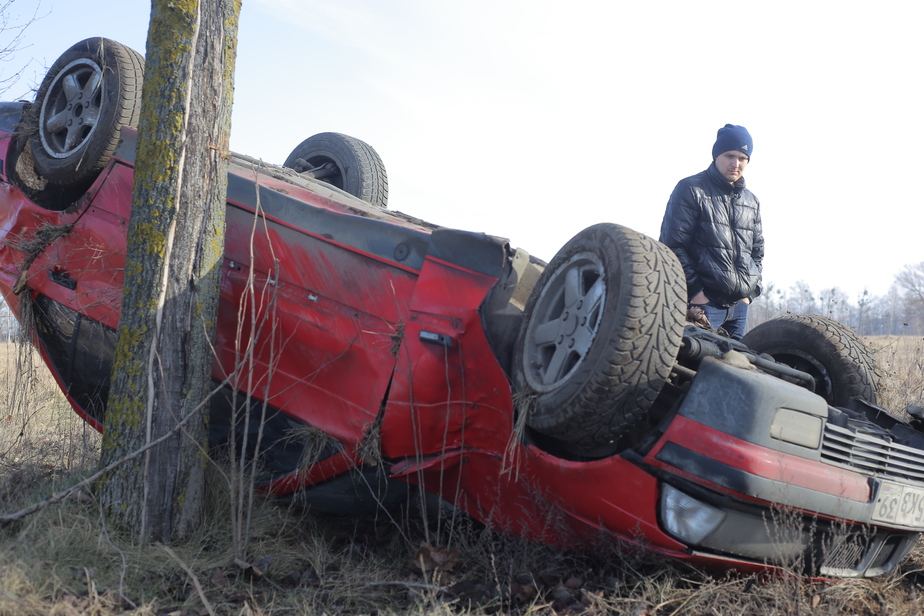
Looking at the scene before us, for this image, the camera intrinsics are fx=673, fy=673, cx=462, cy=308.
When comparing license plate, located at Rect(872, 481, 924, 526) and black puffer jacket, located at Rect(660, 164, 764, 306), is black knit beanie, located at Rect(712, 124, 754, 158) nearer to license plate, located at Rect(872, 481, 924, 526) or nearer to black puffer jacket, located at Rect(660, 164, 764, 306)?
black puffer jacket, located at Rect(660, 164, 764, 306)

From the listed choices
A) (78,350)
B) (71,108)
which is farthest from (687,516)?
(71,108)

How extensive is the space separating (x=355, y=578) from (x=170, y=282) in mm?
1600

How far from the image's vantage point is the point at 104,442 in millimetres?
3193

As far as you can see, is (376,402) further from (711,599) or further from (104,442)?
(711,599)

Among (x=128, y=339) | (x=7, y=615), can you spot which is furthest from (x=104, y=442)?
(x=7, y=615)

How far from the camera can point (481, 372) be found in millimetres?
2887

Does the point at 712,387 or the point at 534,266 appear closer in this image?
the point at 712,387

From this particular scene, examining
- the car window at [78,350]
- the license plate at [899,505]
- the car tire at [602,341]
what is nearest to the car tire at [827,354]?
the license plate at [899,505]

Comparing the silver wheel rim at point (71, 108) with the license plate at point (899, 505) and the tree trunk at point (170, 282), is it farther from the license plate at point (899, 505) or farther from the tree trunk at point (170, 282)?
the license plate at point (899, 505)

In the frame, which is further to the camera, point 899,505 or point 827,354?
point 827,354

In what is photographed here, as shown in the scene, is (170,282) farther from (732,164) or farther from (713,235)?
(732,164)

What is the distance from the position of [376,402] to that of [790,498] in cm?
167

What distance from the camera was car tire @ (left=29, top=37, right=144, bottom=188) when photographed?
3.83 metres

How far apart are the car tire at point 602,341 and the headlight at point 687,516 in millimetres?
278
